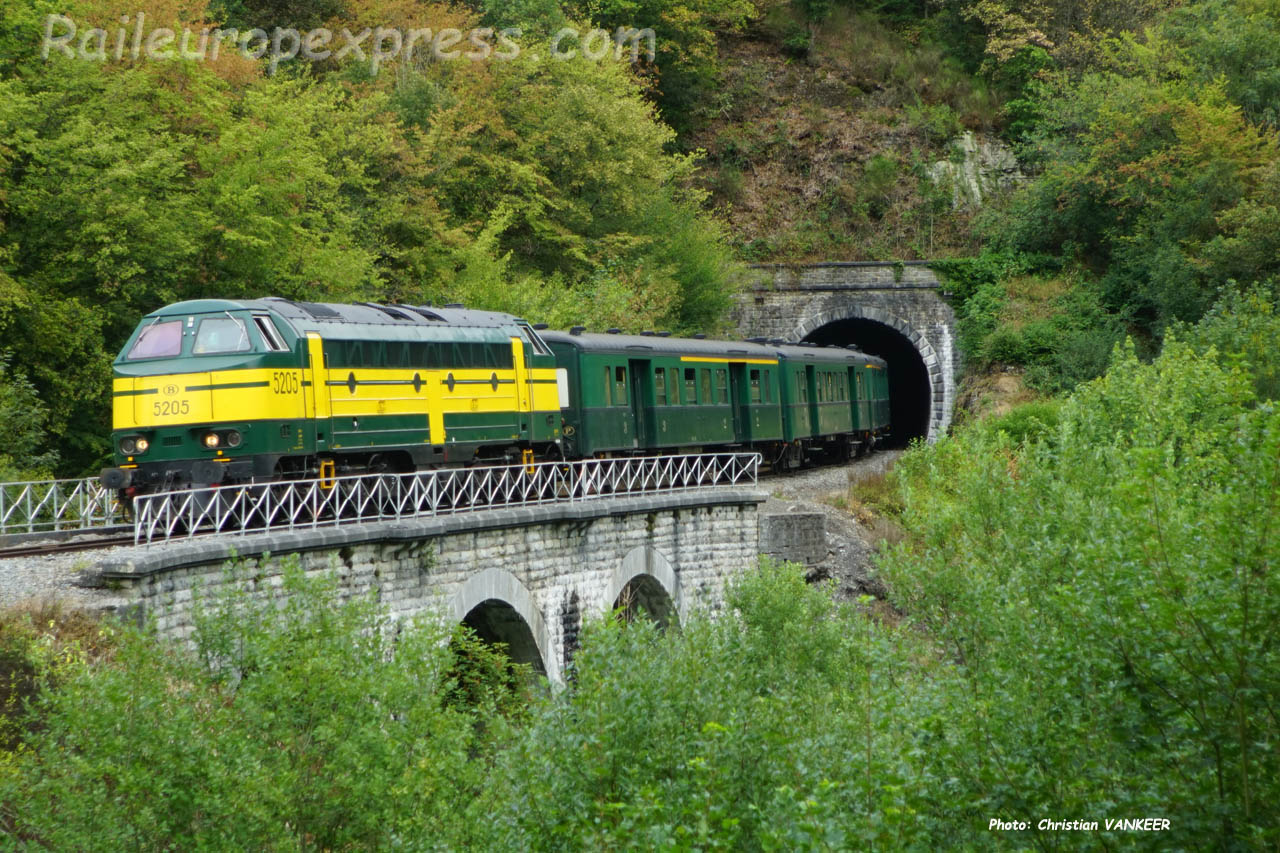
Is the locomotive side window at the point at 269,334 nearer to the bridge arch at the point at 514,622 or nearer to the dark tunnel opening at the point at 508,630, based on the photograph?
the bridge arch at the point at 514,622

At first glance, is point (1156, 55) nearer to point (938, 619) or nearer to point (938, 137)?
point (938, 137)

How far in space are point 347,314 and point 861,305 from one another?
97.5 feet

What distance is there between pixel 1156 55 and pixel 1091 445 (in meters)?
25.8

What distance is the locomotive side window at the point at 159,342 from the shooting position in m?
16.1

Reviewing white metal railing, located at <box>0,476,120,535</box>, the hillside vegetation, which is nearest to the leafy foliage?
the hillside vegetation

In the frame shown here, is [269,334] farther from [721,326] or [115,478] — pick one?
[721,326]

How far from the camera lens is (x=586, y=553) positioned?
68.2ft

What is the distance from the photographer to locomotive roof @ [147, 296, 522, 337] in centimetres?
1622

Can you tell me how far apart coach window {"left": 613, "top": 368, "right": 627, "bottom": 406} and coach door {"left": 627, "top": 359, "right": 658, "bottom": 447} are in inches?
23.0

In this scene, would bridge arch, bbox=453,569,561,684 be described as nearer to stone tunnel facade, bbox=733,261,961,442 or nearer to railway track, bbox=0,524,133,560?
railway track, bbox=0,524,133,560

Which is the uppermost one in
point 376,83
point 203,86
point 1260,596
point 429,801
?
point 376,83

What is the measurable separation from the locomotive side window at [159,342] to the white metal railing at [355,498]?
173cm

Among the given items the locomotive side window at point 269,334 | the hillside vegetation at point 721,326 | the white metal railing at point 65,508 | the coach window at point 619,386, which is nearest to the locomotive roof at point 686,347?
the coach window at point 619,386

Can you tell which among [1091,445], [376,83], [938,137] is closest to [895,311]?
[938,137]
